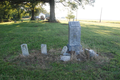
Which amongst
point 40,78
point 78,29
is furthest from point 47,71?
point 78,29

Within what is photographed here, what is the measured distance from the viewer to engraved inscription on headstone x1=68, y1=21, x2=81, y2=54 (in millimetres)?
4156

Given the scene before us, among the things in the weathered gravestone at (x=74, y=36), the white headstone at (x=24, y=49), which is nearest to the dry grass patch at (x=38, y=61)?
the white headstone at (x=24, y=49)

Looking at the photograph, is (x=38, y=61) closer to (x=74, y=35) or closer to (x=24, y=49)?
(x=24, y=49)

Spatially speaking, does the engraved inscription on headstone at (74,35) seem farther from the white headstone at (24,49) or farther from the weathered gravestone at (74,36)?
the white headstone at (24,49)

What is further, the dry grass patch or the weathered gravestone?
the weathered gravestone

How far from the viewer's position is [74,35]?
4270 mm

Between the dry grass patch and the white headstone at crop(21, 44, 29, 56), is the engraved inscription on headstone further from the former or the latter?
the white headstone at crop(21, 44, 29, 56)

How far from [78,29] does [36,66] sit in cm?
238

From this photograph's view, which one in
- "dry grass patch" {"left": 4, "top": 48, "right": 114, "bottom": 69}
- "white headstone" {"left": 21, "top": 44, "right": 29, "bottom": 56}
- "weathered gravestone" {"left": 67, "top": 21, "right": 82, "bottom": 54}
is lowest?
"dry grass patch" {"left": 4, "top": 48, "right": 114, "bottom": 69}

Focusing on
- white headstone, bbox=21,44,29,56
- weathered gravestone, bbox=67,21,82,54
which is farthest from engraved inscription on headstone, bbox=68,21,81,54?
white headstone, bbox=21,44,29,56

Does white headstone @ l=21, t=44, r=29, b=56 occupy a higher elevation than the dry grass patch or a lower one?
higher

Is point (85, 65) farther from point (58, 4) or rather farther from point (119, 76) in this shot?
point (58, 4)

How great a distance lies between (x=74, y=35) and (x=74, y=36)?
0.05 m

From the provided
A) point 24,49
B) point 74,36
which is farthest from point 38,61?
point 74,36
